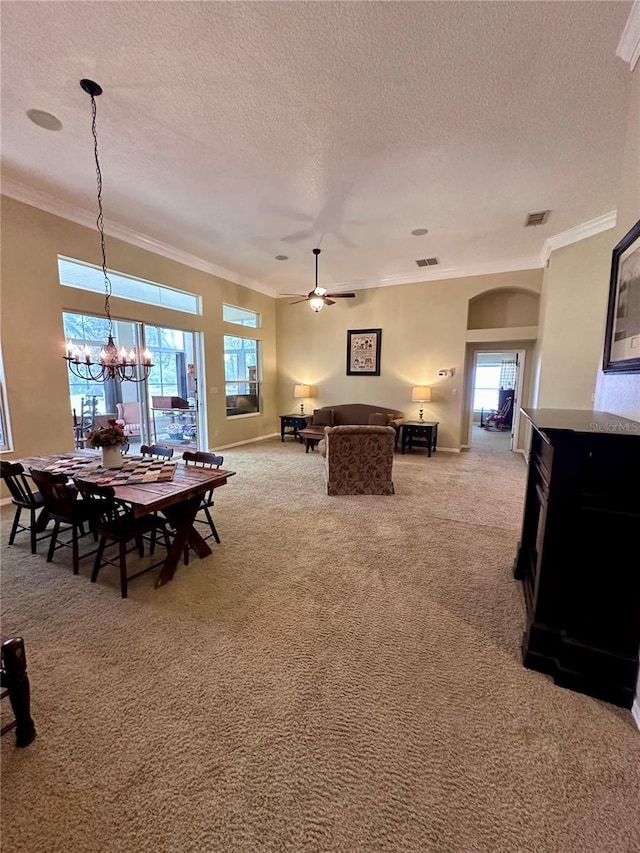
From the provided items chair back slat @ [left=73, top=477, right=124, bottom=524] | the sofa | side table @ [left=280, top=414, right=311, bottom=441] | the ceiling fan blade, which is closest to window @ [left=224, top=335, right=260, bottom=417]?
side table @ [left=280, top=414, right=311, bottom=441]

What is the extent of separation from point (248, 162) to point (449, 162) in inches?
78.2

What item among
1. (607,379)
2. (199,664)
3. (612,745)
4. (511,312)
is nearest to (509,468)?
(511,312)

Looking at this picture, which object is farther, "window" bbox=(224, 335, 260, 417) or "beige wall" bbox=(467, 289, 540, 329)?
"window" bbox=(224, 335, 260, 417)

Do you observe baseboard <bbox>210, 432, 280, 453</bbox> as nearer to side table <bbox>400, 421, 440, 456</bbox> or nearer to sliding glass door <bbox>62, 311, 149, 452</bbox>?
sliding glass door <bbox>62, 311, 149, 452</bbox>

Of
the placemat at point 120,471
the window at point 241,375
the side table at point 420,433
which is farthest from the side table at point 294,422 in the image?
the placemat at point 120,471

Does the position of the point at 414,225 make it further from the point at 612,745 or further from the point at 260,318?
the point at 612,745

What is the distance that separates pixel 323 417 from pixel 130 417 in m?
3.88

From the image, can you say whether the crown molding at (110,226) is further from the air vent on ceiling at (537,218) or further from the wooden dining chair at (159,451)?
the air vent on ceiling at (537,218)

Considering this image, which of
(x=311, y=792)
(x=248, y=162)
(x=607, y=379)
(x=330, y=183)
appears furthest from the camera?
(x=330, y=183)

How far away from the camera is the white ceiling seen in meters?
2.07

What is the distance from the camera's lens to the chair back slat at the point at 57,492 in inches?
101

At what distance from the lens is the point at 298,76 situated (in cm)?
243

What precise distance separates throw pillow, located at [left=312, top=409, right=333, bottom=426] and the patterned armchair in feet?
10.6

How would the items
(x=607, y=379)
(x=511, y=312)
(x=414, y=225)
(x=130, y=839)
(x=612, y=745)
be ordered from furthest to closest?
(x=511, y=312), (x=414, y=225), (x=607, y=379), (x=612, y=745), (x=130, y=839)
